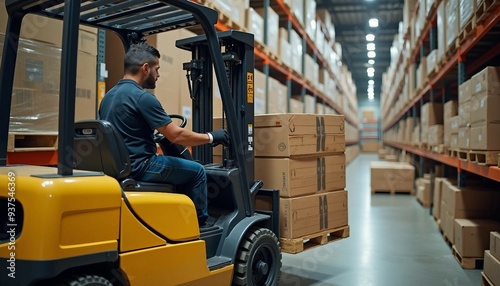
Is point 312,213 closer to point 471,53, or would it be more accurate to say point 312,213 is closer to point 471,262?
point 471,262

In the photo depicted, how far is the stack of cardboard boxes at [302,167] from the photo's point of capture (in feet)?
12.9

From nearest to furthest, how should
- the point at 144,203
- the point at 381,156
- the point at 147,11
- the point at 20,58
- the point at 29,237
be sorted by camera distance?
the point at 29,237
the point at 144,203
the point at 147,11
the point at 20,58
the point at 381,156

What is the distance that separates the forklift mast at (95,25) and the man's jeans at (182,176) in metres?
0.36

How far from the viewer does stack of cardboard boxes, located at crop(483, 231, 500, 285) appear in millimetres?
3713

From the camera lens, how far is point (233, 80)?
363 centimetres

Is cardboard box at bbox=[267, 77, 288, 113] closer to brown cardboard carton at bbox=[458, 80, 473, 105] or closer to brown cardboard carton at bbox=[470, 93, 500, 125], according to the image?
brown cardboard carton at bbox=[458, 80, 473, 105]

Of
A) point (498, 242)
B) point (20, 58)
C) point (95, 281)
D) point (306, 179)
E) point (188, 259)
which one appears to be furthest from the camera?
point (306, 179)

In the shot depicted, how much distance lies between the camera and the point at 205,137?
9.78 feet

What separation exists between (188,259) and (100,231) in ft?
2.31

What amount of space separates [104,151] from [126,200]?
32 cm

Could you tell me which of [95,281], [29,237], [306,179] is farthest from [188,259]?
[306,179]

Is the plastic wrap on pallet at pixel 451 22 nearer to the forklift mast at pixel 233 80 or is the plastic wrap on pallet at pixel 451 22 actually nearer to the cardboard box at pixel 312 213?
the cardboard box at pixel 312 213

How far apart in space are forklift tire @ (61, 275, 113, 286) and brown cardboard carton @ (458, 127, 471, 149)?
12.9ft

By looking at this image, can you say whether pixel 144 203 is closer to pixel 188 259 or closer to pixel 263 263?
pixel 188 259
